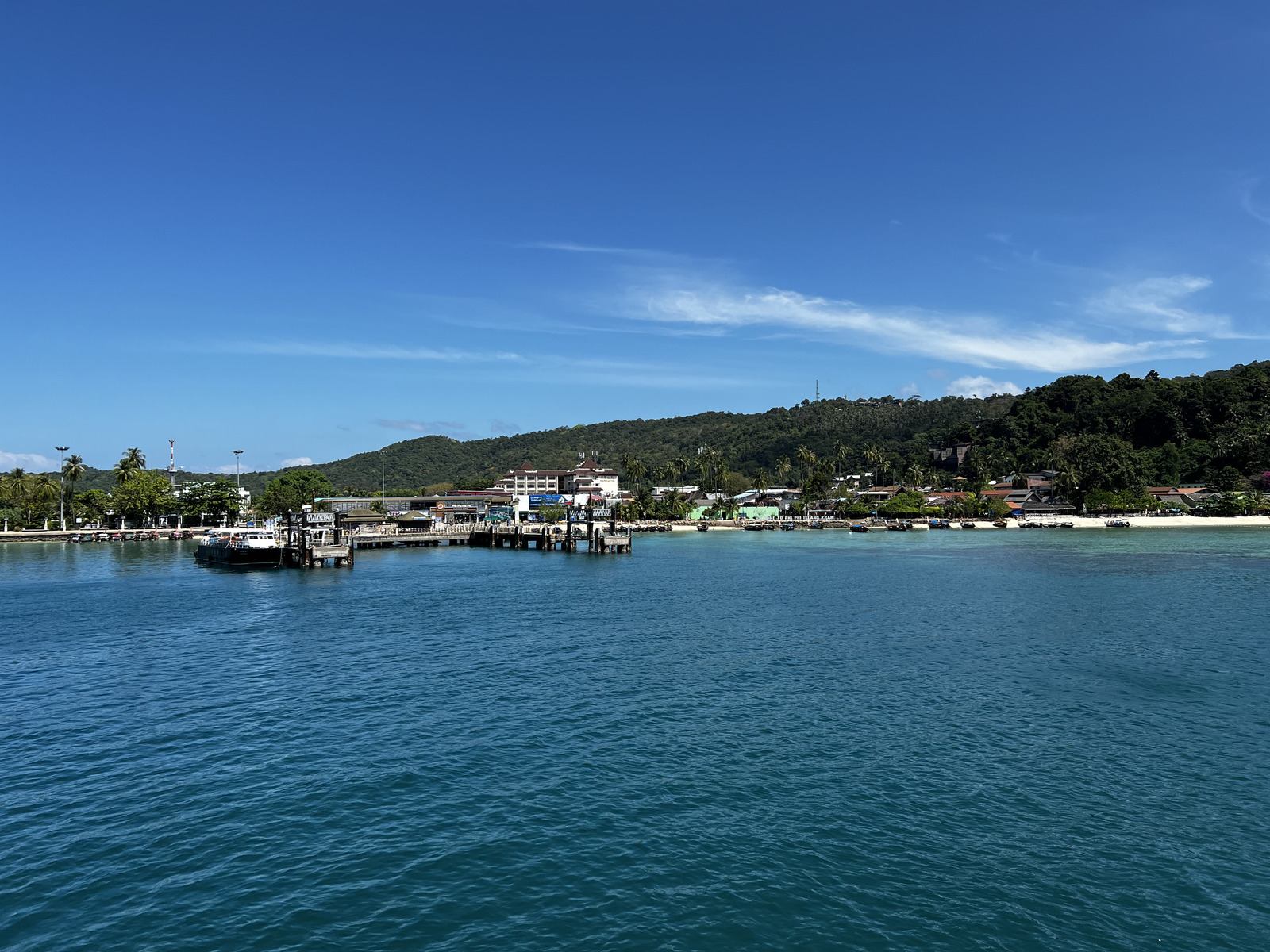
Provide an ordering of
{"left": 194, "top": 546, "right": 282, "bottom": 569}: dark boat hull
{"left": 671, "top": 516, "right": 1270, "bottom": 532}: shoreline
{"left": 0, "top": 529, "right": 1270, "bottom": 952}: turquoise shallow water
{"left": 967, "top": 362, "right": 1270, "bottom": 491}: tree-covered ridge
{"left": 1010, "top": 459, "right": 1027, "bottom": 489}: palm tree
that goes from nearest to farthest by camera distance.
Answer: {"left": 0, "top": 529, "right": 1270, "bottom": 952}: turquoise shallow water → {"left": 194, "top": 546, "right": 282, "bottom": 569}: dark boat hull → {"left": 671, "top": 516, "right": 1270, "bottom": 532}: shoreline → {"left": 967, "top": 362, "right": 1270, "bottom": 491}: tree-covered ridge → {"left": 1010, "top": 459, "right": 1027, "bottom": 489}: palm tree

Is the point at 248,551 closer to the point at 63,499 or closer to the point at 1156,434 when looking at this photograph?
the point at 63,499

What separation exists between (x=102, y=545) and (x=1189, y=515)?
7474 inches

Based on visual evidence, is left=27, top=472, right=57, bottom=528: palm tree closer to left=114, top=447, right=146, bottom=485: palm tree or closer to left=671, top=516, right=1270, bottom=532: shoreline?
left=114, top=447, right=146, bottom=485: palm tree

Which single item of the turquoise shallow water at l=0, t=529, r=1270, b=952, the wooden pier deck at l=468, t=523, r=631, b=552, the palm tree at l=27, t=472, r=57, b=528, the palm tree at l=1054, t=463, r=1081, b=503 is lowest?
the turquoise shallow water at l=0, t=529, r=1270, b=952

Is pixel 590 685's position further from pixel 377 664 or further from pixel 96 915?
pixel 96 915

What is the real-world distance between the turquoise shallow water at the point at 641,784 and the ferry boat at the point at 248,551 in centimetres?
3648

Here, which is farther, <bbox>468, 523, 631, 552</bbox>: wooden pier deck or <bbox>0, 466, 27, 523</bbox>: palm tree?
<bbox>0, 466, 27, 523</bbox>: palm tree

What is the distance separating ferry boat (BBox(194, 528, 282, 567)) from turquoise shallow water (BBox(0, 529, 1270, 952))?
120 ft

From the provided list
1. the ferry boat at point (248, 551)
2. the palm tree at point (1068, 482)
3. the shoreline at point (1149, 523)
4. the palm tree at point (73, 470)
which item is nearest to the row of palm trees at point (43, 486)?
the palm tree at point (73, 470)

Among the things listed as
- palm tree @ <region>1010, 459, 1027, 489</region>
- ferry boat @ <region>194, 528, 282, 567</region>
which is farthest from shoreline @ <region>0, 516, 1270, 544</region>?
ferry boat @ <region>194, 528, 282, 567</region>

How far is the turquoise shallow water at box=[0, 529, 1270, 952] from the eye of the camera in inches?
573

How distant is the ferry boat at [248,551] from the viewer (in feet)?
269

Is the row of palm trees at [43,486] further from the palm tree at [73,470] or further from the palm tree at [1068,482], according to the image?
the palm tree at [1068,482]

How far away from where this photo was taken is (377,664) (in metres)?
35.0
